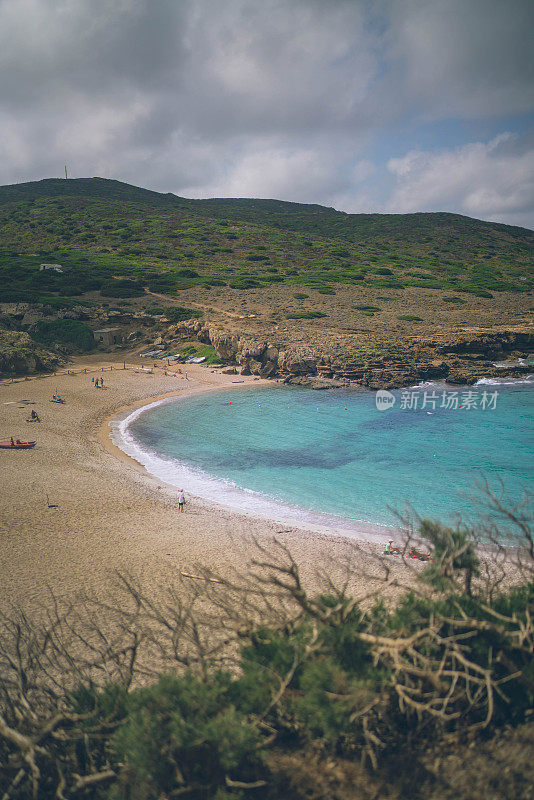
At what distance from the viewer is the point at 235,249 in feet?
244

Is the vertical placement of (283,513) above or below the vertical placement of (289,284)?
below

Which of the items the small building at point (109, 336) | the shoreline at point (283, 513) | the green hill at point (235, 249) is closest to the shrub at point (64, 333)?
the small building at point (109, 336)

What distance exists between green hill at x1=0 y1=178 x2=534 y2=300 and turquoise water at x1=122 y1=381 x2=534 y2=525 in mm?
27617

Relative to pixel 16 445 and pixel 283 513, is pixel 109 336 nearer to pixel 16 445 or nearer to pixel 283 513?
pixel 16 445

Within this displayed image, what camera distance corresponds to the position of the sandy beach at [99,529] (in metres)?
12.4

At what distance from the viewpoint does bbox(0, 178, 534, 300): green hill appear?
192 ft

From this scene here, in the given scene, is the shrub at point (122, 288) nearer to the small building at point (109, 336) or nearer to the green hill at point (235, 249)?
the green hill at point (235, 249)

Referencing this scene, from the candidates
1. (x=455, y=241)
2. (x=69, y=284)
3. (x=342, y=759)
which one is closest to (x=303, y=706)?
(x=342, y=759)

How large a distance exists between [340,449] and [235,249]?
189 ft

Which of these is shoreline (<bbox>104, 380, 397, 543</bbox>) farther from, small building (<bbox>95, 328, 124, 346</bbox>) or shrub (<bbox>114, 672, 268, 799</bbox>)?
small building (<bbox>95, 328, 124, 346</bbox>)

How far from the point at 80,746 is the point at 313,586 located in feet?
22.9

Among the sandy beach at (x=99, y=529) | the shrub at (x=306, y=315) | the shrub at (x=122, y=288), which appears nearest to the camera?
the sandy beach at (x=99, y=529)

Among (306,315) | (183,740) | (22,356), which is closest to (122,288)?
(22,356)

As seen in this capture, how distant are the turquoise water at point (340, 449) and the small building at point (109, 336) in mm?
16656
